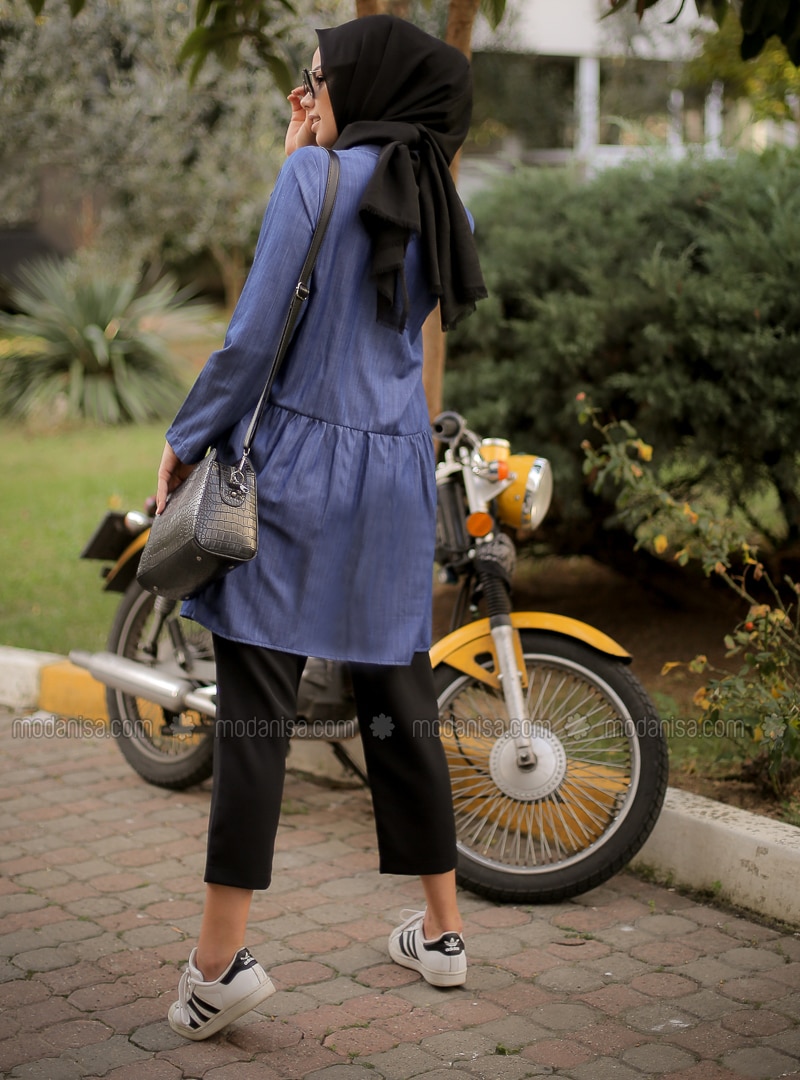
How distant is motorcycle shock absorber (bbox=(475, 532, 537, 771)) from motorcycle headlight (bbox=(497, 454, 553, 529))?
8 centimetres

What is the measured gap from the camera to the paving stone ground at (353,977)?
2646 millimetres

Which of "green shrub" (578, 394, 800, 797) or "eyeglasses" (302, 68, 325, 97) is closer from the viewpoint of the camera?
"eyeglasses" (302, 68, 325, 97)

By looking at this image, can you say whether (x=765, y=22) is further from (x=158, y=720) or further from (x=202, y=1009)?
(x=202, y=1009)

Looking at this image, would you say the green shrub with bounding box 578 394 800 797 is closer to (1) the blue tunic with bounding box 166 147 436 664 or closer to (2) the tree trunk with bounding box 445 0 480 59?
(1) the blue tunic with bounding box 166 147 436 664

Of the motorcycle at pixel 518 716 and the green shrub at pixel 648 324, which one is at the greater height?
the green shrub at pixel 648 324

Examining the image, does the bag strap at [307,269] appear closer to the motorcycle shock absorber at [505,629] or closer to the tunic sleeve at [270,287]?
the tunic sleeve at [270,287]

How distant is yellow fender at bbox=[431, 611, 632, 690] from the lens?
11.6 ft

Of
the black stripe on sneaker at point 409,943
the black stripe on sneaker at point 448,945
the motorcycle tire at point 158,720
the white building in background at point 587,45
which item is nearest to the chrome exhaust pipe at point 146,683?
the motorcycle tire at point 158,720

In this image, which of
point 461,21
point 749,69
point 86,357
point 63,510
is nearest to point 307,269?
point 461,21

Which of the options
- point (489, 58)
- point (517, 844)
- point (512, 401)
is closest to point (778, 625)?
point (517, 844)

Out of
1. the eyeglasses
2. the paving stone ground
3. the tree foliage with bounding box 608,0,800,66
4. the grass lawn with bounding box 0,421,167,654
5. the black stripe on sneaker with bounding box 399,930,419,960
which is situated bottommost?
the paving stone ground

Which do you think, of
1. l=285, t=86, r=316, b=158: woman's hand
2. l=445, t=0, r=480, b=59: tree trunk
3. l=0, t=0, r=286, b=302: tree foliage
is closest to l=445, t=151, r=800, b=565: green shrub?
l=445, t=0, r=480, b=59: tree trunk

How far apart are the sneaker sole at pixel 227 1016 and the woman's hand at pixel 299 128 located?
1854 millimetres

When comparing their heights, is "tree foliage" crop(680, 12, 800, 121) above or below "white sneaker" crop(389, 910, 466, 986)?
above
